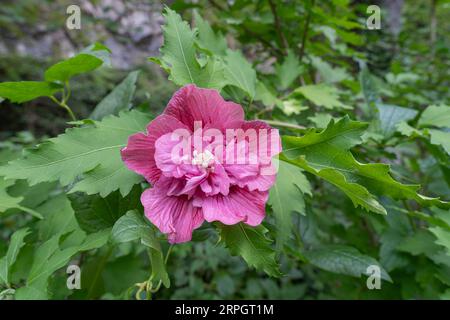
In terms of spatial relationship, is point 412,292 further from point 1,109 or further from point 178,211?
point 1,109

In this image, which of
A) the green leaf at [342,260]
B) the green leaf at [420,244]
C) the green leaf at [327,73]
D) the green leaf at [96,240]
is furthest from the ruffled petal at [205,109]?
the green leaf at [327,73]

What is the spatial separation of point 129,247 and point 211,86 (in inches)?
27.6

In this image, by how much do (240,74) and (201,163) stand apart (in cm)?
31

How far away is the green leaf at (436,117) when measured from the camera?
0.84 meters

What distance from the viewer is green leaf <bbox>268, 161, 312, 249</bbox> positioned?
61 centimetres

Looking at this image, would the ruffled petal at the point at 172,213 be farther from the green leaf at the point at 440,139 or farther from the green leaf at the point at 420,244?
the green leaf at the point at 420,244

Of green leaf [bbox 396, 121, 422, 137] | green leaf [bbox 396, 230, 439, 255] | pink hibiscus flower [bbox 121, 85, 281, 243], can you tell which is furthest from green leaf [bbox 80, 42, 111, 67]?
green leaf [bbox 396, 230, 439, 255]

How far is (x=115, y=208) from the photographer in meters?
0.70

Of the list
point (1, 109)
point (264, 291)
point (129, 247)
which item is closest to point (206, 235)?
point (129, 247)

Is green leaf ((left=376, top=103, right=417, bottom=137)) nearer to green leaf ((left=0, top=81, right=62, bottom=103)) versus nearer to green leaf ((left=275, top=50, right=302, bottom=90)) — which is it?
green leaf ((left=275, top=50, right=302, bottom=90))

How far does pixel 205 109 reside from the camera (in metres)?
0.59

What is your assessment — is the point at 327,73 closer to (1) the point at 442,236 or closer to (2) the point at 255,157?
(1) the point at 442,236
